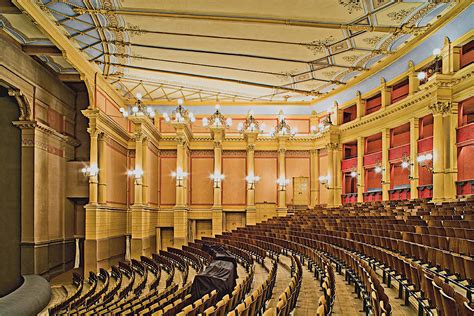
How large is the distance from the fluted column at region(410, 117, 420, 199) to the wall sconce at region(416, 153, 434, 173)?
0.15 metres

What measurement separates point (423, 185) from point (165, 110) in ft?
21.7

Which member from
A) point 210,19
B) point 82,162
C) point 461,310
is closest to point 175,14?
point 210,19

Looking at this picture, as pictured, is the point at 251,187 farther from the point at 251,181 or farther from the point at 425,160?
the point at 425,160

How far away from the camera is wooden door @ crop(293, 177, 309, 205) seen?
11359mm

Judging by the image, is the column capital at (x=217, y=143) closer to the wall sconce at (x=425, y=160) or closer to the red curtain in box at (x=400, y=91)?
the red curtain in box at (x=400, y=91)

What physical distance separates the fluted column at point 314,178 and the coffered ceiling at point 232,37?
2.12 m

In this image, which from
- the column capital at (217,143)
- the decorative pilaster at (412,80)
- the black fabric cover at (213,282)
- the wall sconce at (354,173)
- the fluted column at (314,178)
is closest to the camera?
the black fabric cover at (213,282)

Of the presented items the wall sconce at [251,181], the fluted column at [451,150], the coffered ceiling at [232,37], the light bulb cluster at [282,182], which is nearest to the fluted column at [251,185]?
the wall sconce at [251,181]

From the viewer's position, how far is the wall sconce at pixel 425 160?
7.43 metres

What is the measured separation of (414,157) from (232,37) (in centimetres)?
418

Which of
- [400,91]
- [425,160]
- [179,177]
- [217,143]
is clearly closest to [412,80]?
[400,91]

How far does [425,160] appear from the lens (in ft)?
25.6

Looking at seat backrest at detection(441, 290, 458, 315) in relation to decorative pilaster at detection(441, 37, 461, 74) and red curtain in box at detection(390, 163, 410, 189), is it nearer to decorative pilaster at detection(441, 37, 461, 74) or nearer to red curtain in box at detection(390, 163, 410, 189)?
decorative pilaster at detection(441, 37, 461, 74)

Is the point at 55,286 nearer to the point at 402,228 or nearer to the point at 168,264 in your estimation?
the point at 168,264
